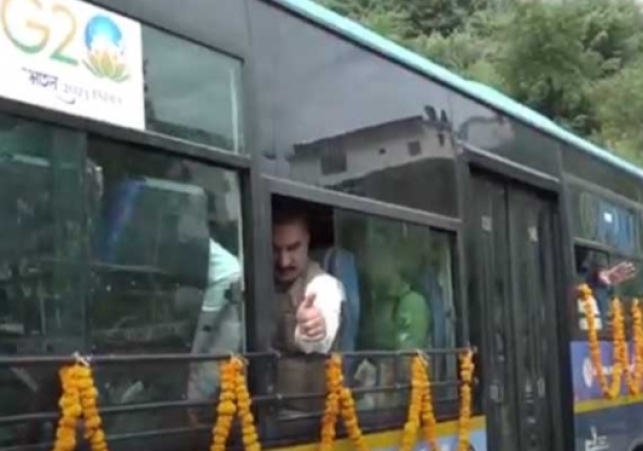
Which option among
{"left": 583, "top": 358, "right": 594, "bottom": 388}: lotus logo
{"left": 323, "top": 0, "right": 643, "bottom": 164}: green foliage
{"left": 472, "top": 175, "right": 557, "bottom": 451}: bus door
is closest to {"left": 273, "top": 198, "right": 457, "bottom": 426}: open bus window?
{"left": 472, "top": 175, "right": 557, "bottom": 451}: bus door

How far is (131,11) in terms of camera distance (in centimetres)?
390

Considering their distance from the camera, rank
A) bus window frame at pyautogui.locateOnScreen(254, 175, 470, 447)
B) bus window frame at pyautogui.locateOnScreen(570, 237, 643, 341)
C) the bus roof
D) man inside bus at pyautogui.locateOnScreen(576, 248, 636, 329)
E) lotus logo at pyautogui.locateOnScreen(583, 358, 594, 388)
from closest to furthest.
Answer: bus window frame at pyautogui.locateOnScreen(254, 175, 470, 447), the bus roof, bus window frame at pyautogui.locateOnScreen(570, 237, 643, 341), lotus logo at pyautogui.locateOnScreen(583, 358, 594, 388), man inside bus at pyautogui.locateOnScreen(576, 248, 636, 329)

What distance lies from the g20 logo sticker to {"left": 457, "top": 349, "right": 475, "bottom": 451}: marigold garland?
2.58 metres

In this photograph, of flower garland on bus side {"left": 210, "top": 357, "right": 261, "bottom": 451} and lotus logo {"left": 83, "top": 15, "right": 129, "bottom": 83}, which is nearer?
lotus logo {"left": 83, "top": 15, "right": 129, "bottom": 83}

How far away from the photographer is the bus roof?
5.16 metres

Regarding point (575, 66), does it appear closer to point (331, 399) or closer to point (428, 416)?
point (428, 416)

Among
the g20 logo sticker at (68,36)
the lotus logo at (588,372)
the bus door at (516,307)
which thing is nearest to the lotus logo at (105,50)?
the g20 logo sticker at (68,36)

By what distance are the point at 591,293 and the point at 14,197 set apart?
5205mm

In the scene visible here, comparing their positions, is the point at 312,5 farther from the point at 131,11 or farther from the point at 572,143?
the point at 572,143

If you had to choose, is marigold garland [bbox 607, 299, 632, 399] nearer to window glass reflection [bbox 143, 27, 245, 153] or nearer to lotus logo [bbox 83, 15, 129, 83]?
window glass reflection [bbox 143, 27, 245, 153]

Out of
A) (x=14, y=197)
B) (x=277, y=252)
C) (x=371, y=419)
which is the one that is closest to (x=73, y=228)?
(x=14, y=197)

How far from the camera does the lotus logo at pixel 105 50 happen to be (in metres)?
3.71

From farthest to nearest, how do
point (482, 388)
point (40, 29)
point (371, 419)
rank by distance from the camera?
point (482, 388) → point (371, 419) → point (40, 29)

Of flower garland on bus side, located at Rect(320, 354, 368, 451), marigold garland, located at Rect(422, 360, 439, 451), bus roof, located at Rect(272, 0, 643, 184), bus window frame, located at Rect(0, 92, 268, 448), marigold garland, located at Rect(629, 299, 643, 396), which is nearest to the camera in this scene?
bus window frame, located at Rect(0, 92, 268, 448)
